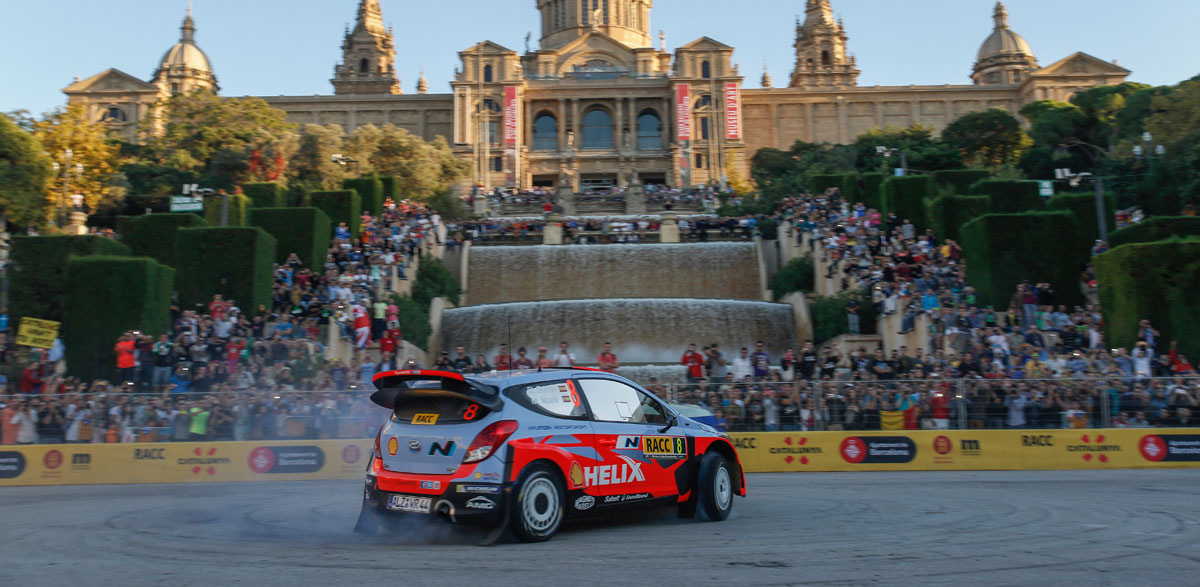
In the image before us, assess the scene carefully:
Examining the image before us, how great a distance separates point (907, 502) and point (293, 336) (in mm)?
17413

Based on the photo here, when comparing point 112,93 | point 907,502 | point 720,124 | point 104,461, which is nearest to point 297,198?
point 104,461

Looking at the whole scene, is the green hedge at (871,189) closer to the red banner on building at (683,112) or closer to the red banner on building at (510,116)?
the red banner on building at (683,112)

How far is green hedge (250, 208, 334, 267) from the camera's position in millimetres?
33281

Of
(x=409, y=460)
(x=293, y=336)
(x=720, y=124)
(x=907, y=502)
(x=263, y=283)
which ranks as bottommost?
(x=907, y=502)

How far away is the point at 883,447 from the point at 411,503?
11.7 metres

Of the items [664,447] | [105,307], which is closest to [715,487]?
[664,447]

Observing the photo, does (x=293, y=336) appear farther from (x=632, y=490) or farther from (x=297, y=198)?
(x=297, y=198)

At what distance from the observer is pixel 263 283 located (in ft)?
96.0

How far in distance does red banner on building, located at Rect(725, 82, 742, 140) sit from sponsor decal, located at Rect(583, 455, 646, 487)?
8400cm

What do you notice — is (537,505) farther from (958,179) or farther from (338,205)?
(958,179)

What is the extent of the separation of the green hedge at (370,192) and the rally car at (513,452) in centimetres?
3681

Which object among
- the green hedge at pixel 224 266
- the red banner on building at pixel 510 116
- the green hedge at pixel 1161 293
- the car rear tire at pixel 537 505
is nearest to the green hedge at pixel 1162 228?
the green hedge at pixel 1161 293

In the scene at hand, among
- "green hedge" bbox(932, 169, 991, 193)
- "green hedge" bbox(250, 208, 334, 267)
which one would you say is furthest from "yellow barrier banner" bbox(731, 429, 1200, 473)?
"green hedge" bbox(932, 169, 991, 193)

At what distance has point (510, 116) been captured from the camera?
→ 9119cm
